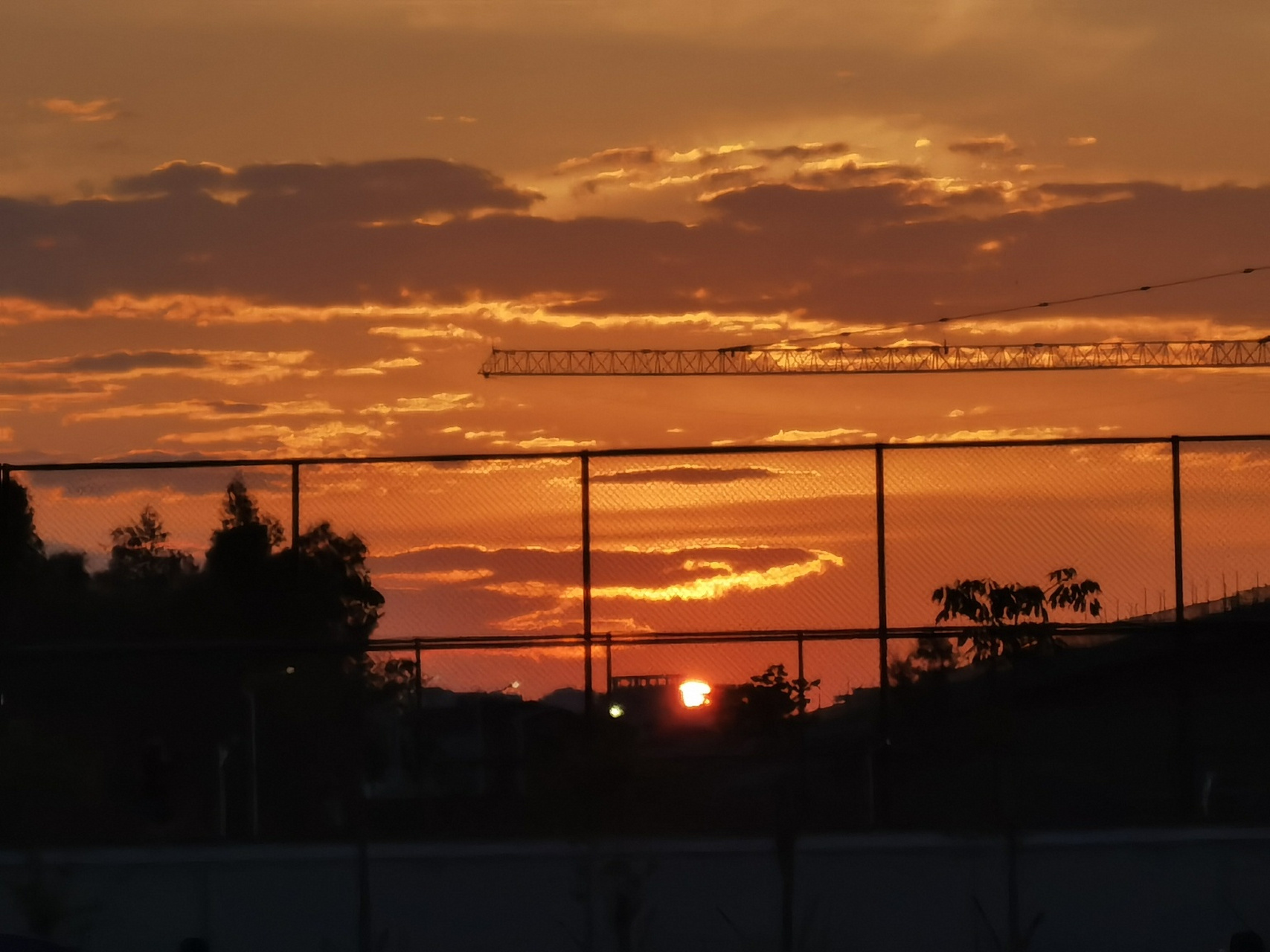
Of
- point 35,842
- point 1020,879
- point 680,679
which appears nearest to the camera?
point 1020,879

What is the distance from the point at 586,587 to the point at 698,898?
2.86m

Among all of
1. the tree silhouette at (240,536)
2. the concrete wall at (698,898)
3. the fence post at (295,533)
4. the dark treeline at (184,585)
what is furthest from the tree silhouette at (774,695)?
the tree silhouette at (240,536)

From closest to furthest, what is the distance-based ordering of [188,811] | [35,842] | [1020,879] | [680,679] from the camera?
1. [1020,879]
2. [35,842]
3. [680,679]
4. [188,811]

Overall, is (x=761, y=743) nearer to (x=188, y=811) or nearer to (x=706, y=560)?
(x=706, y=560)

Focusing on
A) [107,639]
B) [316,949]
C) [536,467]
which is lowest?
[316,949]

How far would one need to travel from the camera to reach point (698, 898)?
415 inches

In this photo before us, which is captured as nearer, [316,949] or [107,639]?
[316,949]

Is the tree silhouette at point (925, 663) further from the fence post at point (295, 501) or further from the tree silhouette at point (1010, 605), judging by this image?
the fence post at point (295, 501)

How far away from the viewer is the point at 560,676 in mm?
12617

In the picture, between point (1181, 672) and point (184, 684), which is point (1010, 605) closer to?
point (1181, 672)

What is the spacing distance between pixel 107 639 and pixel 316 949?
384 cm

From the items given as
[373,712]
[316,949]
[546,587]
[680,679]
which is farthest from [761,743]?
[316,949]

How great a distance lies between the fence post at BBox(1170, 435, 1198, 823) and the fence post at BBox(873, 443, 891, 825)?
2154mm

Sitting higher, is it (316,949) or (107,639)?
(107,639)
